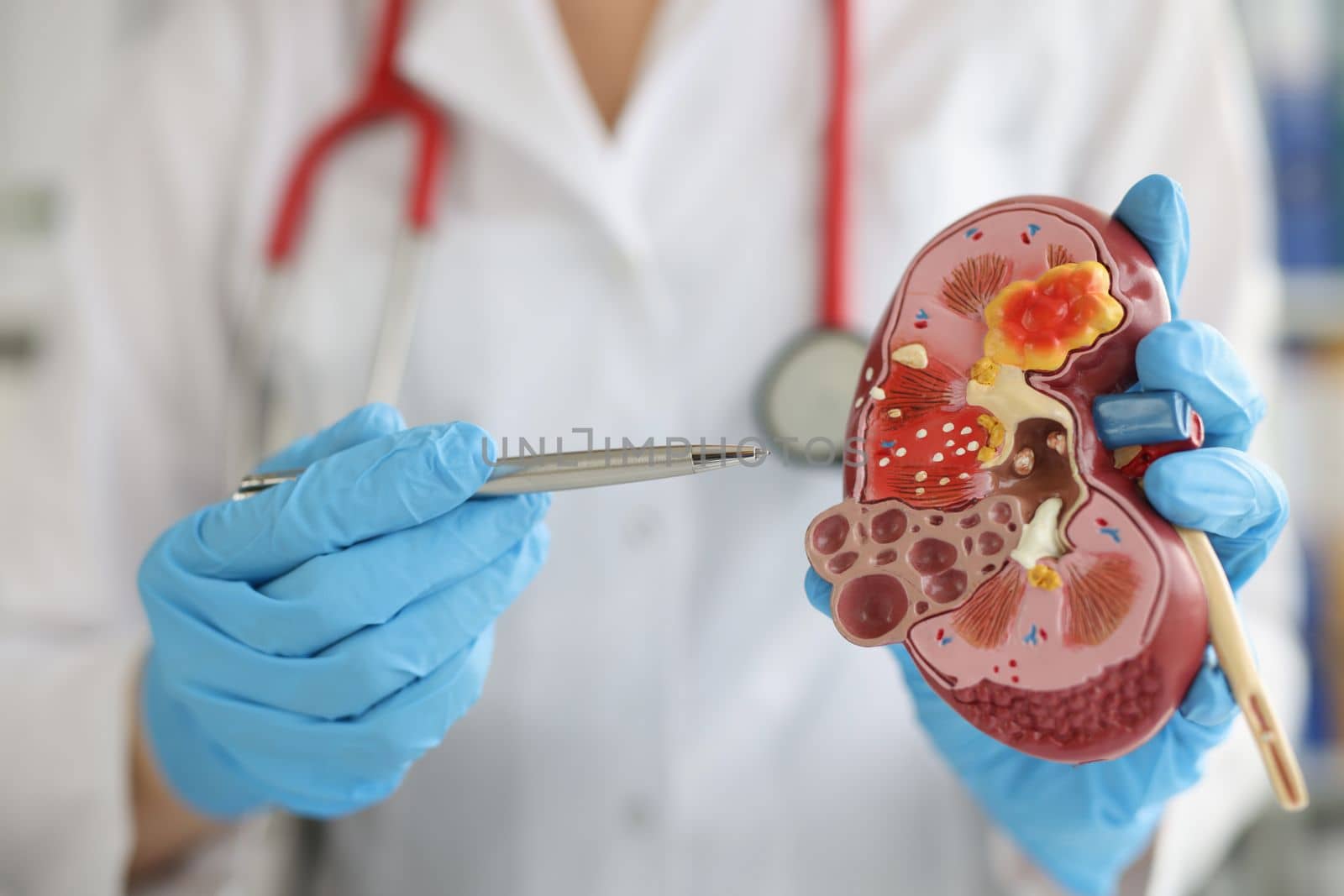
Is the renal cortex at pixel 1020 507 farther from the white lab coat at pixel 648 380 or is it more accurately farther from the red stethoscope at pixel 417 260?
the white lab coat at pixel 648 380

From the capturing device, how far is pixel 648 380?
0.76m

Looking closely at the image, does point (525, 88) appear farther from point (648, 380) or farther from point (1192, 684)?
point (1192, 684)

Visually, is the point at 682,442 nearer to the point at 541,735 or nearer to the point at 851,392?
the point at 851,392

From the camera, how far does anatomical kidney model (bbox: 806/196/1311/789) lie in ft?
1.36

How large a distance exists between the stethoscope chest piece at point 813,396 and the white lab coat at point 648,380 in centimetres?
4

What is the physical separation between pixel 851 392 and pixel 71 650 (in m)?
0.69

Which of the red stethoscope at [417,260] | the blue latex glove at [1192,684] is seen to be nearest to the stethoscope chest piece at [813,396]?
the red stethoscope at [417,260]

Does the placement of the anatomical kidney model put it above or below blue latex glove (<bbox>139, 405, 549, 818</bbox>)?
above

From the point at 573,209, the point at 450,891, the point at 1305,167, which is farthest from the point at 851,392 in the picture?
the point at 1305,167

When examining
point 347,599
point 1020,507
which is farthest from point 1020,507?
point 347,599

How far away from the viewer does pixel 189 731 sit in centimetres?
71

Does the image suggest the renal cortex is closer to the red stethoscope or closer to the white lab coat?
the red stethoscope

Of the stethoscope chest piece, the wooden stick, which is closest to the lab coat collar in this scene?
the stethoscope chest piece

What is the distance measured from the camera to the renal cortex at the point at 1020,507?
41cm
